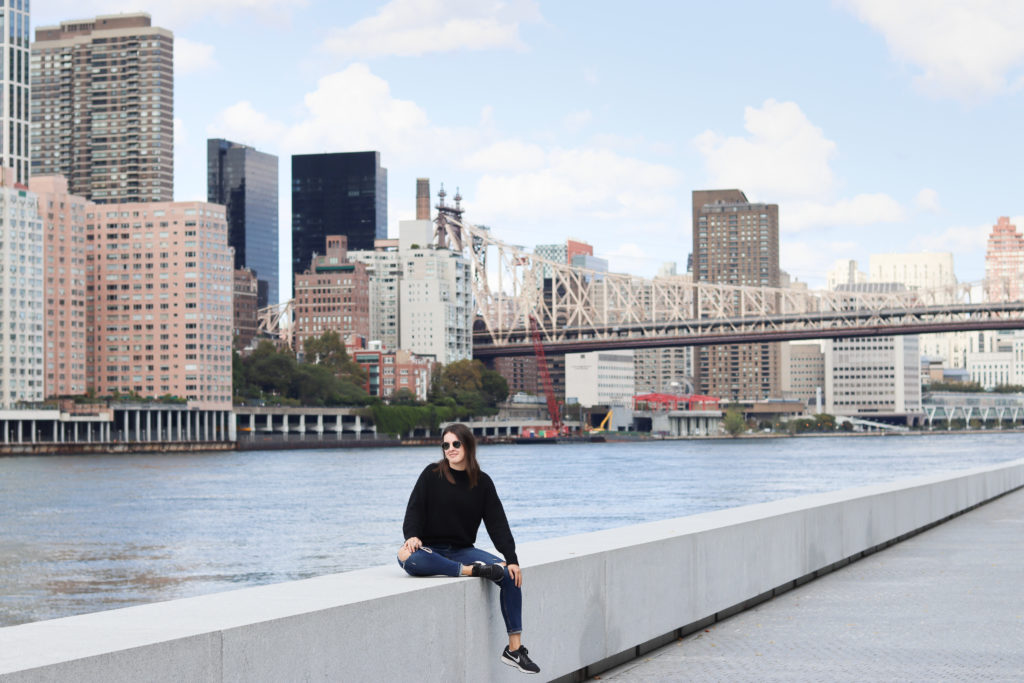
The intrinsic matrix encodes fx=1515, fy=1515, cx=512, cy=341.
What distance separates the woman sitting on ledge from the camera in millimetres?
7648

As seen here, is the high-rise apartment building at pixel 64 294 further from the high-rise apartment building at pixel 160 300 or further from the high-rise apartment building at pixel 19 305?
the high-rise apartment building at pixel 160 300

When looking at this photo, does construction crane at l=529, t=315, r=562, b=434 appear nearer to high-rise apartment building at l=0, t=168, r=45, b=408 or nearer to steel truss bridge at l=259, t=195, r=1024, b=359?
steel truss bridge at l=259, t=195, r=1024, b=359

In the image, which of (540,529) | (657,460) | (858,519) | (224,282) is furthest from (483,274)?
(858,519)

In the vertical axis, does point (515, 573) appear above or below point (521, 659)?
above

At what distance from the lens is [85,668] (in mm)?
5188

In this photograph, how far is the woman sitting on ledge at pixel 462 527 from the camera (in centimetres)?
765

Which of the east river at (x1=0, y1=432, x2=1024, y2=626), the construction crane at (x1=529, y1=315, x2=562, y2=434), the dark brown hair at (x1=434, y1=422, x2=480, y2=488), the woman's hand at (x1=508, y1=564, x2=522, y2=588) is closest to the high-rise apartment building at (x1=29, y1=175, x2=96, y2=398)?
the east river at (x1=0, y1=432, x2=1024, y2=626)

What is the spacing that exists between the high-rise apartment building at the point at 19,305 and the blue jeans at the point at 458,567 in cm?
14911

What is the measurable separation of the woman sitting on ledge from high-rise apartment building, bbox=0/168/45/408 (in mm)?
149072

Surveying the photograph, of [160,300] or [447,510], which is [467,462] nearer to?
[447,510]

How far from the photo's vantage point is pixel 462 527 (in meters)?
7.78

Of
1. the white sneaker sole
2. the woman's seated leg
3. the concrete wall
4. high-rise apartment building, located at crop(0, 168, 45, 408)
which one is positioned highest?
high-rise apartment building, located at crop(0, 168, 45, 408)

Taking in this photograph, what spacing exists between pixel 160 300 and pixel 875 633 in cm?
15981

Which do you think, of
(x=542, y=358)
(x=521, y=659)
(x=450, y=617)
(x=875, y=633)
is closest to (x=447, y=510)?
(x=450, y=617)
